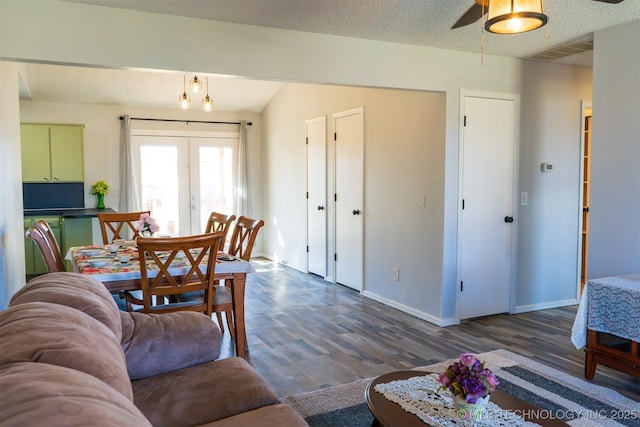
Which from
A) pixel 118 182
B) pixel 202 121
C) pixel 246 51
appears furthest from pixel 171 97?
pixel 246 51

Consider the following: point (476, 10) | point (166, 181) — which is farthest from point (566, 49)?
point (166, 181)

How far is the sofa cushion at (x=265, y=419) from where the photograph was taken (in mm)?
1636

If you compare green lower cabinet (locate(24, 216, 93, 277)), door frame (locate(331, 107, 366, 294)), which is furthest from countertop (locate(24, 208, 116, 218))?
door frame (locate(331, 107, 366, 294))

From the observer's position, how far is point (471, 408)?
1719 mm

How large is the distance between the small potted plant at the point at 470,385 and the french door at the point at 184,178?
6213 millimetres

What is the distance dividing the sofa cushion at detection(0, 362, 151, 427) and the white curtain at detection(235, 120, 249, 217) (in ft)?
22.3

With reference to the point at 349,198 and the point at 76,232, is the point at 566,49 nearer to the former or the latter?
the point at 349,198

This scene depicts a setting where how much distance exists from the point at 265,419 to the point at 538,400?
191 centimetres

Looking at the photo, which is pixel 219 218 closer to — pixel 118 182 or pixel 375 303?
pixel 375 303

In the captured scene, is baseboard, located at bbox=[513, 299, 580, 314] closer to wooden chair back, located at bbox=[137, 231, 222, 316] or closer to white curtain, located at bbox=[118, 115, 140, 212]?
wooden chair back, located at bbox=[137, 231, 222, 316]

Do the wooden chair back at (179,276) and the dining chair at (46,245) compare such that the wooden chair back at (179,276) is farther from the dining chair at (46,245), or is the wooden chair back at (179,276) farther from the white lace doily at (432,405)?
the white lace doily at (432,405)

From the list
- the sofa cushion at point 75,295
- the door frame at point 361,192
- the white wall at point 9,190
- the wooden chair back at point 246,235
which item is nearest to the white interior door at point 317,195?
the door frame at point 361,192

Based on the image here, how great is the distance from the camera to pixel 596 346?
307 cm

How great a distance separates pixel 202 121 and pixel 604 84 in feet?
18.6
